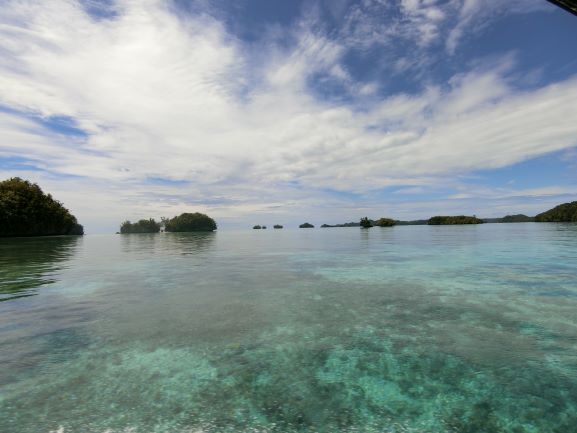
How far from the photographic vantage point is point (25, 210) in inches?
3435

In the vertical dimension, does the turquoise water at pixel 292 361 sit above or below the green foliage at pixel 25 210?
below

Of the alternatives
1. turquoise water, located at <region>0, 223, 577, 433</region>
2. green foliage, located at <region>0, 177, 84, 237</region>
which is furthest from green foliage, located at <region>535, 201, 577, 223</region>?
green foliage, located at <region>0, 177, 84, 237</region>

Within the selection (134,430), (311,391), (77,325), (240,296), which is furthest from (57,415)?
(240,296)

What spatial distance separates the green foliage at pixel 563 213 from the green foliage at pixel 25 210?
248 metres

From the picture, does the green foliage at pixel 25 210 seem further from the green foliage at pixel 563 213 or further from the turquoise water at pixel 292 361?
the green foliage at pixel 563 213

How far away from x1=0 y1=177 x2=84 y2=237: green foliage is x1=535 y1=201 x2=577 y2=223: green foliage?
813 ft

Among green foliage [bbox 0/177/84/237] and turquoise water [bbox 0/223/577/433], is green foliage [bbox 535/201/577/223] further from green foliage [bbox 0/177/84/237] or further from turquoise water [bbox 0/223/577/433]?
green foliage [bbox 0/177/84/237]

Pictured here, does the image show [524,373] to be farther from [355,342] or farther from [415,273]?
[415,273]

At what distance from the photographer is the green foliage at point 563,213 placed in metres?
→ 161

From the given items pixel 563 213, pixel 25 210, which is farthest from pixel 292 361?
pixel 563 213

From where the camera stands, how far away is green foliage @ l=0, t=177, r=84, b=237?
8388cm

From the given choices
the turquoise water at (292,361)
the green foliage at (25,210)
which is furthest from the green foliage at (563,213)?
the green foliage at (25,210)

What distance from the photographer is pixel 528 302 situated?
442 inches

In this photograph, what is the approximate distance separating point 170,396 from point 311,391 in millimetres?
2660
